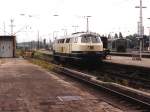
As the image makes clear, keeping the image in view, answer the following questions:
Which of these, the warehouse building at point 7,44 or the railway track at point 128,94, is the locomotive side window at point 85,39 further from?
the warehouse building at point 7,44

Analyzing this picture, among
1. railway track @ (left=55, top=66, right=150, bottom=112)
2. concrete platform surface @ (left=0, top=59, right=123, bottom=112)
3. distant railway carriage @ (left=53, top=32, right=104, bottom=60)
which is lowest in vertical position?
concrete platform surface @ (left=0, top=59, right=123, bottom=112)

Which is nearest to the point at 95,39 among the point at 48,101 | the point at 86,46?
the point at 86,46

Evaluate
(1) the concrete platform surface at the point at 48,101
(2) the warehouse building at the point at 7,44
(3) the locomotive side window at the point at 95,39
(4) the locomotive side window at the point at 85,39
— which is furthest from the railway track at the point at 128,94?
(2) the warehouse building at the point at 7,44

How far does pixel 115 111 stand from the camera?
501 inches

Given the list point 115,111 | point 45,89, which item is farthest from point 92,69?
point 115,111

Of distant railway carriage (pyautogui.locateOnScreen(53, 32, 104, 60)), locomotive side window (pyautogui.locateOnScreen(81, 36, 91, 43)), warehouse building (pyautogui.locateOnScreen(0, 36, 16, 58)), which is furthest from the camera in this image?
warehouse building (pyautogui.locateOnScreen(0, 36, 16, 58))

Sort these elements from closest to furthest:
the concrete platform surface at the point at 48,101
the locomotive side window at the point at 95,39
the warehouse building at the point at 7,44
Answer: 1. the concrete platform surface at the point at 48,101
2. the locomotive side window at the point at 95,39
3. the warehouse building at the point at 7,44

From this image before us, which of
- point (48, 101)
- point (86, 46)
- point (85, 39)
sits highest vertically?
point (85, 39)

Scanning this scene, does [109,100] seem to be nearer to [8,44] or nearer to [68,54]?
[68,54]

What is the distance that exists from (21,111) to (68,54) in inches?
1028

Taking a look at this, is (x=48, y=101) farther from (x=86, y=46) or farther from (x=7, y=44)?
(x=7, y=44)

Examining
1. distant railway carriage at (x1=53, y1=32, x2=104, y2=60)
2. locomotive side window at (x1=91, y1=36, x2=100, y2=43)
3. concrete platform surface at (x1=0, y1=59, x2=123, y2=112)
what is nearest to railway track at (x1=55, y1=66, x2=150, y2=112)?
concrete platform surface at (x1=0, y1=59, x2=123, y2=112)

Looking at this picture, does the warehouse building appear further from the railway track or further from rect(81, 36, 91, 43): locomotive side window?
the railway track

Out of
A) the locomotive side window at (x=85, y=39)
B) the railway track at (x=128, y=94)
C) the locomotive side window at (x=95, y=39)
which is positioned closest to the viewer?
the railway track at (x=128, y=94)
